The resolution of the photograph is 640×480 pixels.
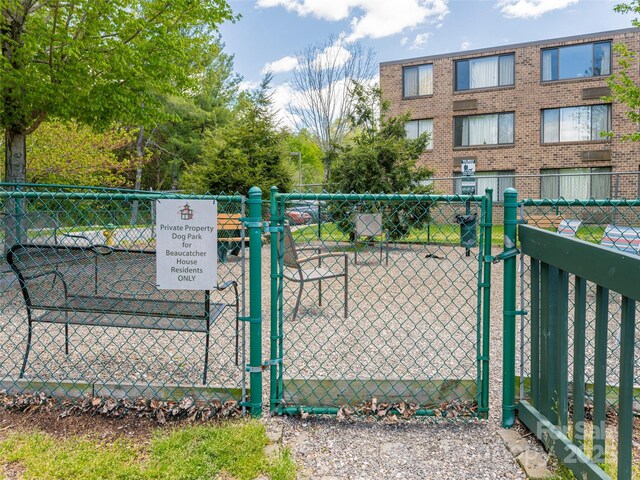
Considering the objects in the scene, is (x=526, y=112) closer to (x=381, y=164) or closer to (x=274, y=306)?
(x=381, y=164)

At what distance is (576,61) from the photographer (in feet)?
68.0

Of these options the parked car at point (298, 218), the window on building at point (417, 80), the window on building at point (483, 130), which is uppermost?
the window on building at point (417, 80)

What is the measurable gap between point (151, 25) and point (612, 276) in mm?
7827

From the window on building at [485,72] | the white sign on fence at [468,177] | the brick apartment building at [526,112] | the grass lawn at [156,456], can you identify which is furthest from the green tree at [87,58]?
the window on building at [485,72]

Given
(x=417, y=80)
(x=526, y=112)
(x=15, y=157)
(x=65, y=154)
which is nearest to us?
(x=15, y=157)

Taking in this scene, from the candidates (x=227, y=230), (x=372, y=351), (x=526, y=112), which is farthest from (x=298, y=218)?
(x=526, y=112)

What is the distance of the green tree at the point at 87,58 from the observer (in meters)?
7.14

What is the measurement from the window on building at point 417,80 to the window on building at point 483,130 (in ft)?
6.52

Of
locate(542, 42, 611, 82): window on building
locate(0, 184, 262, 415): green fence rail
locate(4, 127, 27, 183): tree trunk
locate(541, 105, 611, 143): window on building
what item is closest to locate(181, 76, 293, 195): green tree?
locate(4, 127, 27, 183): tree trunk

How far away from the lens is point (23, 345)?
4375 mm

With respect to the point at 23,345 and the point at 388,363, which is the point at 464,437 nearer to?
the point at 388,363

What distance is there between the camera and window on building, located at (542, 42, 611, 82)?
20359 millimetres

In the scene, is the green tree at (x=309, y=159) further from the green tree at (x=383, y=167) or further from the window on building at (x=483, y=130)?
the green tree at (x=383, y=167)

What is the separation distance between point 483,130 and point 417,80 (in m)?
3.76
